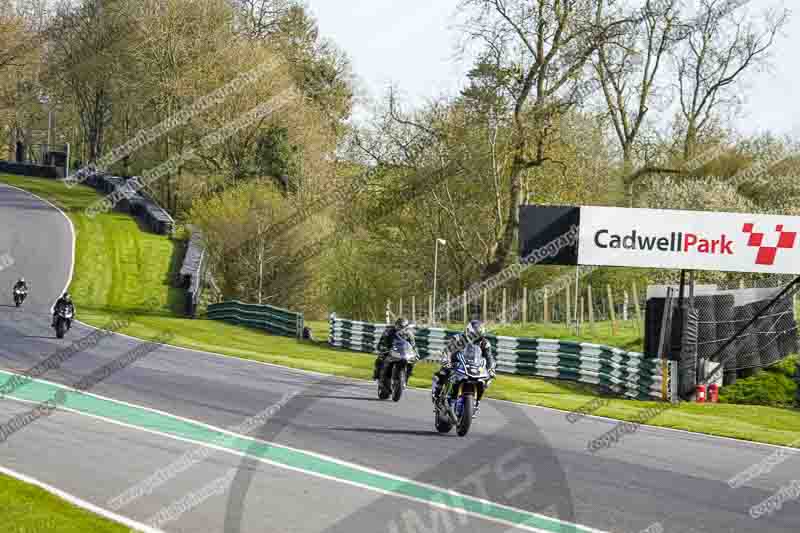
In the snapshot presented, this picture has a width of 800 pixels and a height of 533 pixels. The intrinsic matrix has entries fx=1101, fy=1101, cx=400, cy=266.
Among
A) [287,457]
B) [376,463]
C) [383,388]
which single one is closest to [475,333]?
[376,463]

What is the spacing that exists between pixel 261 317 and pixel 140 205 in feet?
74.3

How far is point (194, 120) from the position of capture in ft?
195

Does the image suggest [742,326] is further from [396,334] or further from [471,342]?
[471,342]

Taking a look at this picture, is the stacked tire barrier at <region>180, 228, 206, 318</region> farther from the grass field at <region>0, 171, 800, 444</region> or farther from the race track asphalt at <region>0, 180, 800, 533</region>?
the race track asphalt at <region>0, 180, 800, 533</region>

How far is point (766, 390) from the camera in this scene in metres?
27.1

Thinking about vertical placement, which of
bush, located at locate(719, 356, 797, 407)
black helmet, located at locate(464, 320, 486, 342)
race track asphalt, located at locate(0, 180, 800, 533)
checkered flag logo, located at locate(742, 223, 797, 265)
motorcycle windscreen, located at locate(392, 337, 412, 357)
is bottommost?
bush, located at locate(719, 356, 797, 407)

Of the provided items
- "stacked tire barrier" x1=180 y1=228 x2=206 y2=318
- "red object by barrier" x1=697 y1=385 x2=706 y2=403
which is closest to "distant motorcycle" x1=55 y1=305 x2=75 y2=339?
"stacked tire barrier" x1=180 y1=228 x2=206 y2=318

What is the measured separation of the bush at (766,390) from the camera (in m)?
26.7

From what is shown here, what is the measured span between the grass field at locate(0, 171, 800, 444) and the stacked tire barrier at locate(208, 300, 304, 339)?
2.74 ft

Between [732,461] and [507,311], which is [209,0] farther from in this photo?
[732,461]

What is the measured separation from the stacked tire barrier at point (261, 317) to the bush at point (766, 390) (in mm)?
17179

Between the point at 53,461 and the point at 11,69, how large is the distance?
7488cm

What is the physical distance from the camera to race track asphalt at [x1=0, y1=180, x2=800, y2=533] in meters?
10.1

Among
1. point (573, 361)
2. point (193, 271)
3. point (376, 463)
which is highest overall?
point (193, 271)
